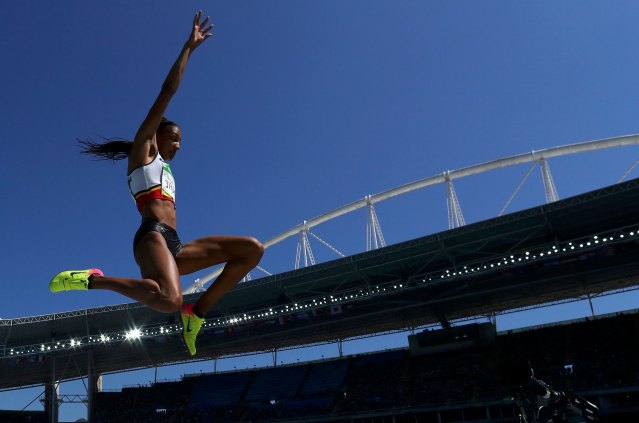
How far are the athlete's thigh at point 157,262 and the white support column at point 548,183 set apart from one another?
3157cm

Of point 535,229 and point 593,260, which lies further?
point 593,260

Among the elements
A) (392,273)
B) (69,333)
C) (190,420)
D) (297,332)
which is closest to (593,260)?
(392,273)

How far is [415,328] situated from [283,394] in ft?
33.1

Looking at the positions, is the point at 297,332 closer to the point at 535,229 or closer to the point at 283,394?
the point at 283,394

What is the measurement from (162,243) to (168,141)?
1079 mm

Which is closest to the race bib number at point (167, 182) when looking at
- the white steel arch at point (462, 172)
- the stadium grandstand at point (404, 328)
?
the stadium grandstand at point (404, 328)

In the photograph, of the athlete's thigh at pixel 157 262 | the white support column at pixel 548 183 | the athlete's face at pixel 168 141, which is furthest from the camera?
the white support column at pixel 548 183

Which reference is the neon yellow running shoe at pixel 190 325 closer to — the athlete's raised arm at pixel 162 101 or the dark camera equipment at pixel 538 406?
the athlete's raised arm at pixel 162 101

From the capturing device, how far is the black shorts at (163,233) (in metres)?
4.51

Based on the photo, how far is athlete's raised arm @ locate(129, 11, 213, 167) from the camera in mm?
4488

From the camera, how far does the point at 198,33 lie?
187 inches

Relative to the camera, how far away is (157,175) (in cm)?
471

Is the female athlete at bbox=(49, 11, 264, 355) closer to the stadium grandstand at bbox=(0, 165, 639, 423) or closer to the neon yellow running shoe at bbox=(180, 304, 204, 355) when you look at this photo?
the neon yellow running shoe at bbox=(180, 304, 204, 355)

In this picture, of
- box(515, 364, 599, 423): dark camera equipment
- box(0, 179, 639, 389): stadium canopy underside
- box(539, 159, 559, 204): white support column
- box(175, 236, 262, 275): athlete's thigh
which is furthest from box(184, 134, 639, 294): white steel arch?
box(175, 236, 262, 275): athlete's thigh
